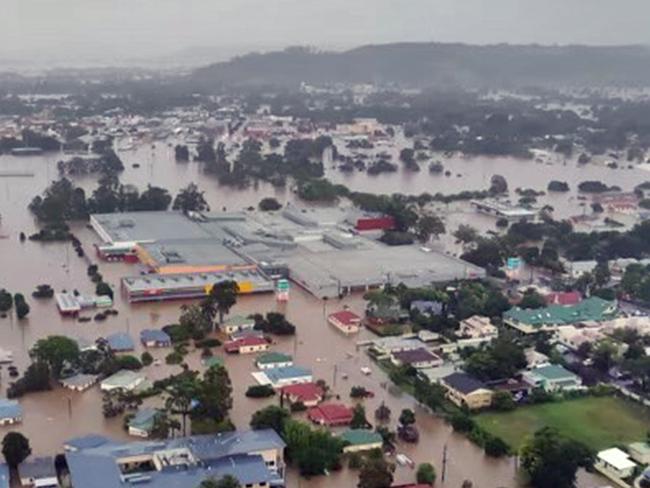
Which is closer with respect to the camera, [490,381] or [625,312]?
[490,381]

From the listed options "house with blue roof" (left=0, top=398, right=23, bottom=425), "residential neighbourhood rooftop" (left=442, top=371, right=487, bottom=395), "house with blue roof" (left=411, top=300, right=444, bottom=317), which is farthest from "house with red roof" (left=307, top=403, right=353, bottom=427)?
"house with blue roof" (left=411, top=300, right=444, bottom=317)

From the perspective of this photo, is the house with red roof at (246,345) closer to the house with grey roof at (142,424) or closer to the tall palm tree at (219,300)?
the tall palm tree at (219,300)

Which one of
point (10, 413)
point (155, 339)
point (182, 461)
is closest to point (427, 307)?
point (155, 339)

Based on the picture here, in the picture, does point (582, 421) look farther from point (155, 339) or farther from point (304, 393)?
point (155, 339)

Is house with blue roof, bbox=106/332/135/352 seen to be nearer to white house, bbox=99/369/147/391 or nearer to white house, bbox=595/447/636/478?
white house, bbox=99/369/147/391

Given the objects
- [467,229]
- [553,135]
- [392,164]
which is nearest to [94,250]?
[467,229]

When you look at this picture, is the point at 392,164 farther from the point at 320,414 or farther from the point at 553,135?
the point at 320,414
